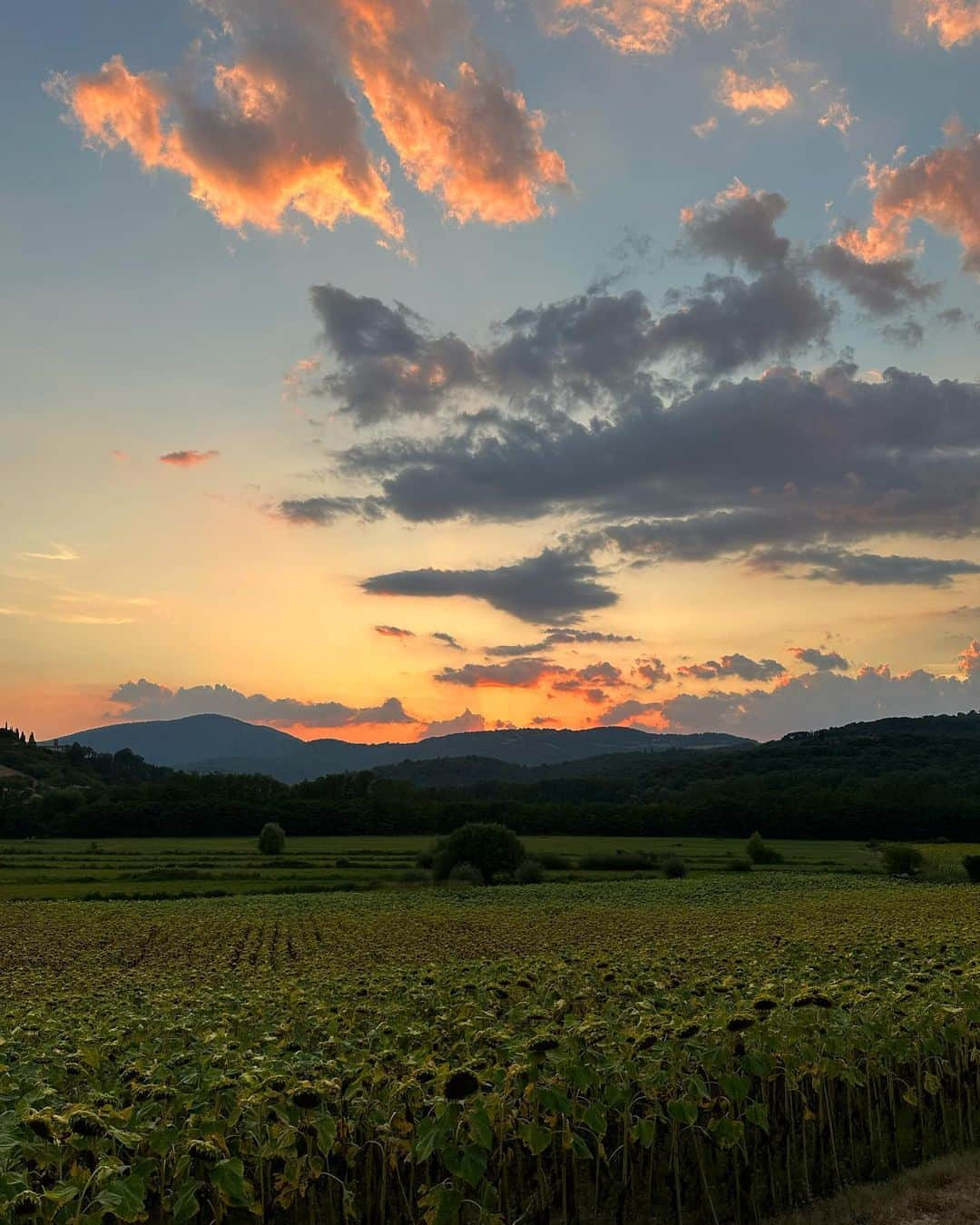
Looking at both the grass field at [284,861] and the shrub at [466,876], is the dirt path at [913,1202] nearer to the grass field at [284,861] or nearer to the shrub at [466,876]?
the grass field at [284,861]

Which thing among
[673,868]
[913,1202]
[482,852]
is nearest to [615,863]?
[673,868]

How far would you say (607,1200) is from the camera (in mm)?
12609

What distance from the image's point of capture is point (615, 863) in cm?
10225

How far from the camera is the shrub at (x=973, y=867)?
85812 mm

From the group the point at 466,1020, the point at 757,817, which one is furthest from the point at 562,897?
the point at 757,817

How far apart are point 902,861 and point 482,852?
1659 inches

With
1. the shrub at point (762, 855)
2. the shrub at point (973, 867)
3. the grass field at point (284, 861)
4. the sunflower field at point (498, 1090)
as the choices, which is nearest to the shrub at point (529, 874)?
the grass field at point (284, 861)

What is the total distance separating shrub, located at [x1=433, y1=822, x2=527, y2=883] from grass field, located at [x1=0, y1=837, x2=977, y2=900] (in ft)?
11.4

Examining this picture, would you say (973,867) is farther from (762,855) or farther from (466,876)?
(466,876)

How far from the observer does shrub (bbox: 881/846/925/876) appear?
93.3 meters

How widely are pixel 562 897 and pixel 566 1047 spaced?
62.3 metres

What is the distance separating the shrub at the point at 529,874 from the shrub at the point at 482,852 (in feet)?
7.54

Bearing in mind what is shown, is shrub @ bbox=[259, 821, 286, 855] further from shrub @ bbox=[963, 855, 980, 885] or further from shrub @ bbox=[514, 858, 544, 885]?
shrub @ bbox=[963, 855, 980, 885]

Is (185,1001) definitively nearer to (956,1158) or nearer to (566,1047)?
(566,1047)
